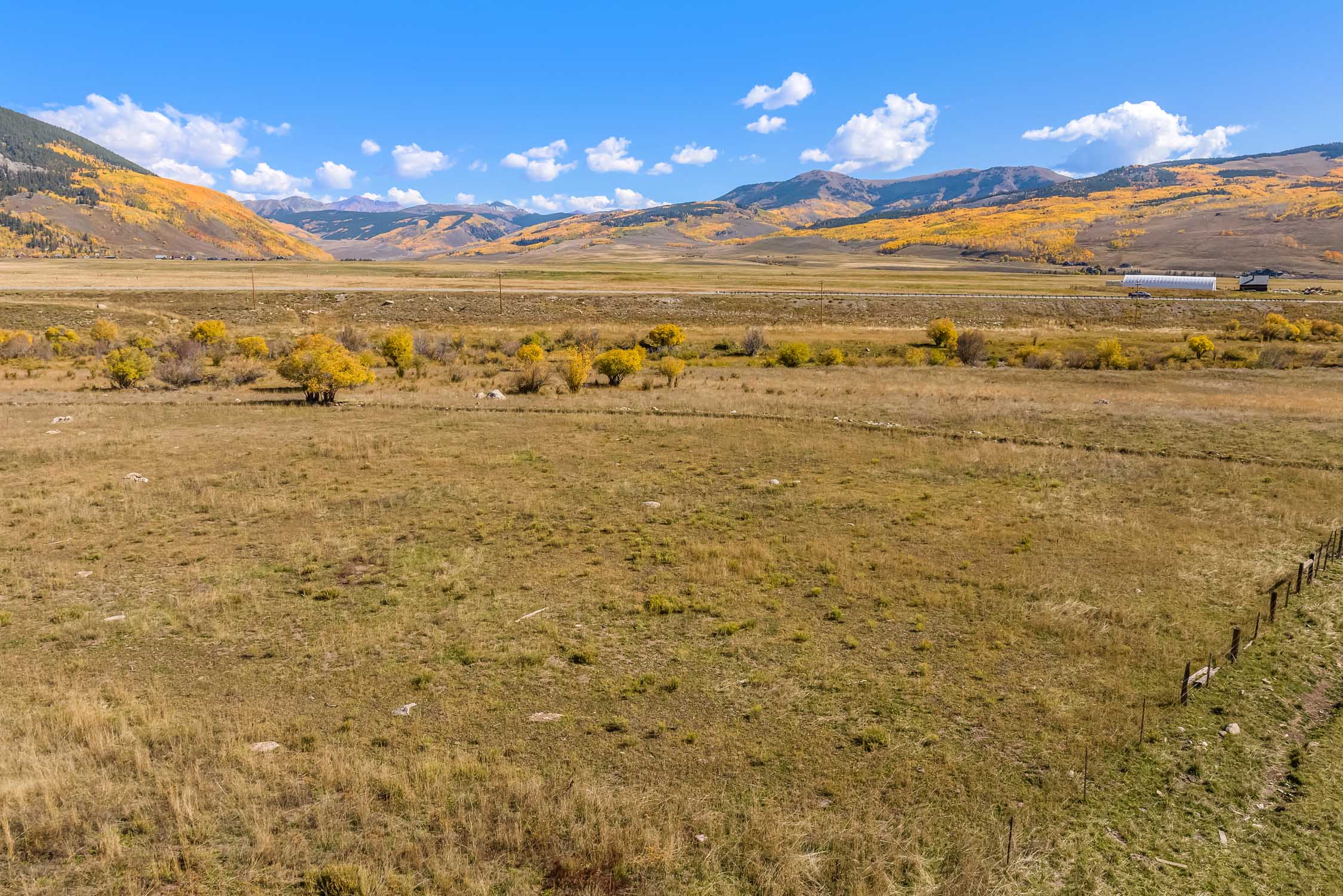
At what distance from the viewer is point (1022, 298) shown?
88.3m

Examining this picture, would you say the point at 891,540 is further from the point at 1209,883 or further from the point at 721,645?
the point at 1209,883

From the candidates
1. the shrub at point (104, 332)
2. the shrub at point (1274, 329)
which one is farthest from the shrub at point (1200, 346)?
the shrub at point (104, 332)

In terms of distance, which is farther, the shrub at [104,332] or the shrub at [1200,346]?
the shrub at [104,332]

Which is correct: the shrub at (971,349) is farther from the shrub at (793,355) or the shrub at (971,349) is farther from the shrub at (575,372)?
the shrub at (575,372)

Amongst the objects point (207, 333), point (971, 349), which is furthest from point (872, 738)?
point (207, 333)

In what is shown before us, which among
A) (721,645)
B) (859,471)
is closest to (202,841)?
(721,645)

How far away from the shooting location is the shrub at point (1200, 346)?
56.7 metres

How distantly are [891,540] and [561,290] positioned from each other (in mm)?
86101

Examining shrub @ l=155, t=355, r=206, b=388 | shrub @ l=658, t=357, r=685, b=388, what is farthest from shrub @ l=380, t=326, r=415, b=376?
shrub @ l=658, t=357, r=685, b=388

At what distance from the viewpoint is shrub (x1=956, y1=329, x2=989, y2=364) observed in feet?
187

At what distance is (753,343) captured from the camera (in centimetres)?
6128

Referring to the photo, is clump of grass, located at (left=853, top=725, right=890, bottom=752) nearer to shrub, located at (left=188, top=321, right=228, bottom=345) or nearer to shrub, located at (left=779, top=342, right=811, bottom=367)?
shrub, located at (left=779, top=342, right=811, bottom=367)

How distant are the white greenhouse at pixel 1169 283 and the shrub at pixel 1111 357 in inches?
2733

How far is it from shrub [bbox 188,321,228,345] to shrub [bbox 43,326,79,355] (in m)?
8.59
